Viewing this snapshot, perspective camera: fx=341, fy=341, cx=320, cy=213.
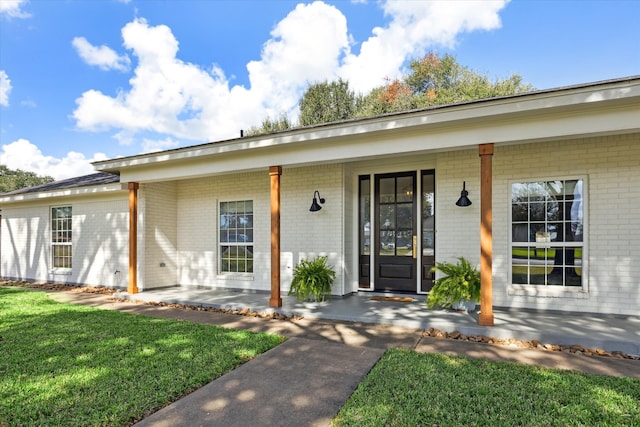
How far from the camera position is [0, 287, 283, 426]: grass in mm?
2633

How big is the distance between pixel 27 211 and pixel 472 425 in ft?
41.2

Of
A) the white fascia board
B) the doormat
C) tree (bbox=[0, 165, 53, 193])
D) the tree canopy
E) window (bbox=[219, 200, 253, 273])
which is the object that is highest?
the tree canopy

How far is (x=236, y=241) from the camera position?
316 inches

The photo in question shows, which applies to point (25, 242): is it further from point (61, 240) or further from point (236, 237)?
point (236, 237)

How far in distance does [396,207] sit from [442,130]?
7.91 ft

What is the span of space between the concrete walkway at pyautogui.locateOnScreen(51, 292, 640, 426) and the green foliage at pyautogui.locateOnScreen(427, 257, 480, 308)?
31cm

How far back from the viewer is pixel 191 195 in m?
8.55

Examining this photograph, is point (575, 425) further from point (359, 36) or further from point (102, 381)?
point (359, 36)

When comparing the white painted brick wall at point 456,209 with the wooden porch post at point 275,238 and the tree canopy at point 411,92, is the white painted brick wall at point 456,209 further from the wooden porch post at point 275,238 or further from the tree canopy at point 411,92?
the tree canopy at point 411,92

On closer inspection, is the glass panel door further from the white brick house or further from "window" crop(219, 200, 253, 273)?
"window" crop(219, 200, 253, 273)

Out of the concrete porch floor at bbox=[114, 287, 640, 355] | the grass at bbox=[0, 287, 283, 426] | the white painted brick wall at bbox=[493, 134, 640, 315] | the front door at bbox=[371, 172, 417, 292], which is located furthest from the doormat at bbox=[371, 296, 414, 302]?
the grass at bbox=[0, 287, 283, 426]

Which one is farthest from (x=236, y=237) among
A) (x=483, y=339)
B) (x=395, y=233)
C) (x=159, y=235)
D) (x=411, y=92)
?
(x=411, y=92)

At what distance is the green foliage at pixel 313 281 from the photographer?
621 centimetres

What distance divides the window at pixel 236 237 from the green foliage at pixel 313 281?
1.79 m
